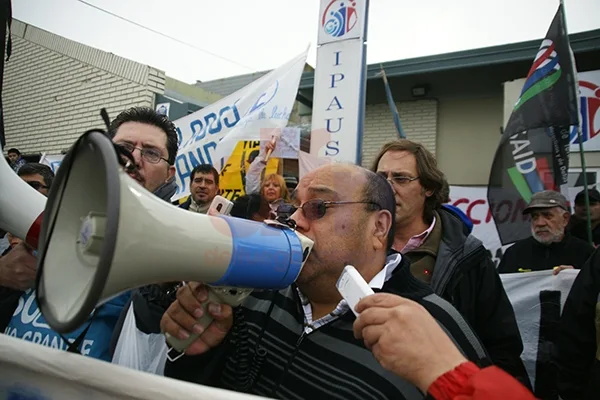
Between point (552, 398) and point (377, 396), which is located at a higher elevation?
point (377, 396)

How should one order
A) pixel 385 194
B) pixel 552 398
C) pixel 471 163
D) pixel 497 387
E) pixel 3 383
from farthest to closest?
pixel 471 163, pixel 552 398, pixel 385 194, pixel 3 383, pixel 497 387

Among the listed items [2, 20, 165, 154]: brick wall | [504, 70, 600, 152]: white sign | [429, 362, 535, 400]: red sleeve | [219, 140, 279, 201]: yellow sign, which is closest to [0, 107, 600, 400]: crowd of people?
[429, 362, 535, 400]: red sleeve

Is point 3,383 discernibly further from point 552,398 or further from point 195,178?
point 195,178

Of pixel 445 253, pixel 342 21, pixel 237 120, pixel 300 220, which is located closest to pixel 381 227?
pixel 300 220

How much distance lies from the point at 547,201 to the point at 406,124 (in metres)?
5.51

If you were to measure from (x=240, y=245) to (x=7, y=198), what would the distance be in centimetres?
61

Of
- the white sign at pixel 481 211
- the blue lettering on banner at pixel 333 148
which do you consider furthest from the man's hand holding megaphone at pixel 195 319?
the white sign at pixel 481 211

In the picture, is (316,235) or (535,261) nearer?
(316,235)

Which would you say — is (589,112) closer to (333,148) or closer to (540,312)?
(333,148)

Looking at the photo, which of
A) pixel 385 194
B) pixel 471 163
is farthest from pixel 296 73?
pixel 471 163

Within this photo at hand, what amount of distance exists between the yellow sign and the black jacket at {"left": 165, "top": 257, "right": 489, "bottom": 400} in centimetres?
305

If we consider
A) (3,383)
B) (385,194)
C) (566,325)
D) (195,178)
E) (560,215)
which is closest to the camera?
(3,383)

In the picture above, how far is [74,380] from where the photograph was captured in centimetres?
85

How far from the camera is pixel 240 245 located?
3.22 ft
